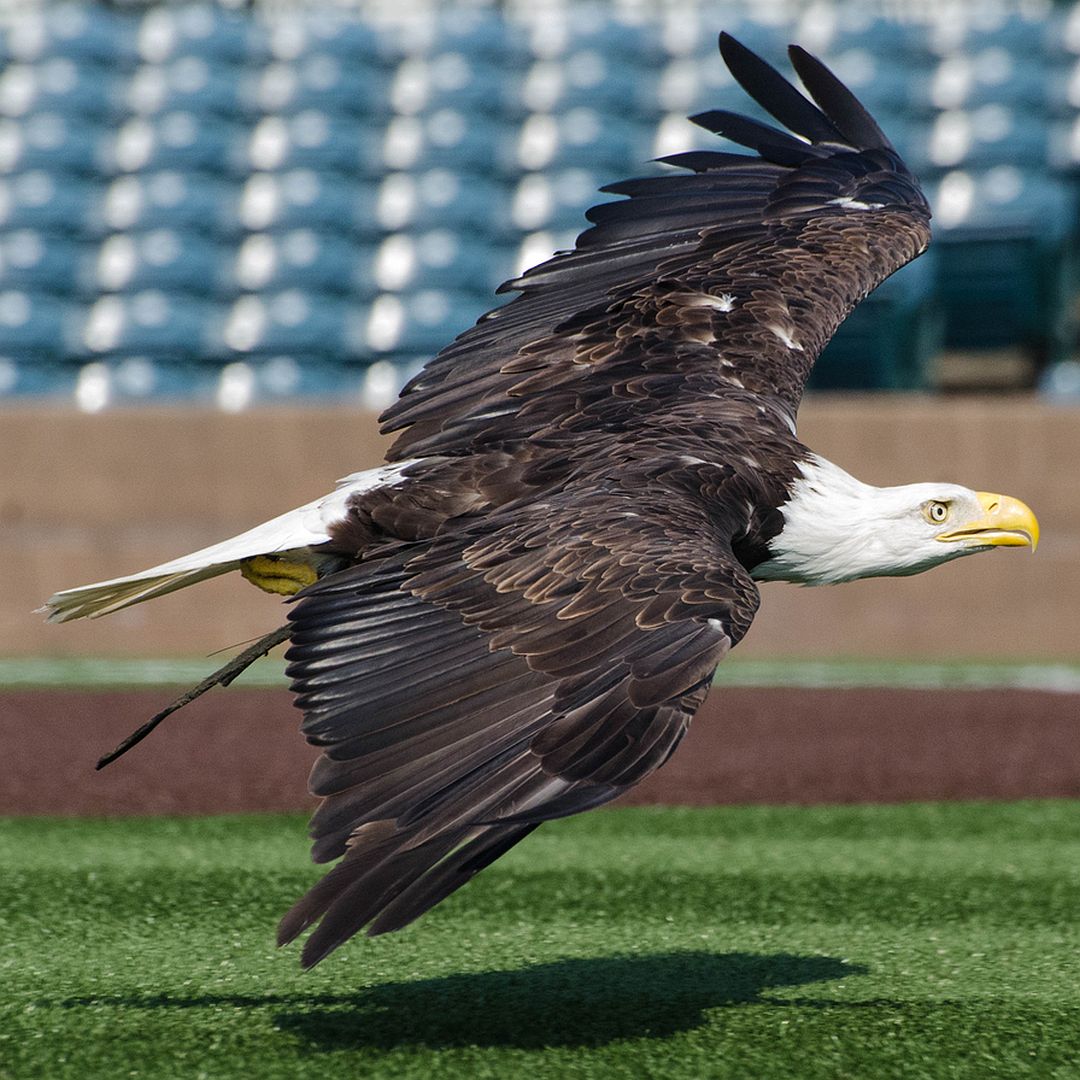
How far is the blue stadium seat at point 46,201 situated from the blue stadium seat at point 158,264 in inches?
16.7

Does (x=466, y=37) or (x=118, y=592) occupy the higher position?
(x=466, y=37)

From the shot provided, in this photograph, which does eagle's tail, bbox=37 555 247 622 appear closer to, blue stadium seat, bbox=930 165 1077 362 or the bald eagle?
the bald eagle

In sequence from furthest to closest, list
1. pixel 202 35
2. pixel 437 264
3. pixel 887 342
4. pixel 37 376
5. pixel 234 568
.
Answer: pixel 202 35, pixel 437 264, pixel 37 376, pixel 887 342, pixel 234 568

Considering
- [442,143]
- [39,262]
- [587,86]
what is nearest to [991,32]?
[587,86]

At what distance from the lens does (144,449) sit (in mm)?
11562

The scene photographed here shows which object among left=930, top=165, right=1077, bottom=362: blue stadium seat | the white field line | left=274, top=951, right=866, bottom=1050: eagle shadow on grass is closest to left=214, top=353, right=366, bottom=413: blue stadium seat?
the white field line

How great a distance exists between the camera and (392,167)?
53.1ft

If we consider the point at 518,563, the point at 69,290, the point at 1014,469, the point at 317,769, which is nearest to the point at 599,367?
the point at 518,563

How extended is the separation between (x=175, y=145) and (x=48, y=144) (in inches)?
47.2

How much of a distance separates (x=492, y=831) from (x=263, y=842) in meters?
2.72

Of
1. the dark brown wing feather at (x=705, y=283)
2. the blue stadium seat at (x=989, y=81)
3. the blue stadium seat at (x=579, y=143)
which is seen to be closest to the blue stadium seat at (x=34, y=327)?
the blue stadium seat at (x=579, y=143)

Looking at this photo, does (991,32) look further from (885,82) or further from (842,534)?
(842,534)

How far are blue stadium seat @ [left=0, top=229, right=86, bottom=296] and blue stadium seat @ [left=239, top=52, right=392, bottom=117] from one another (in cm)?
255

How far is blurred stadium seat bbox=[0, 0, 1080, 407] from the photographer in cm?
1456
